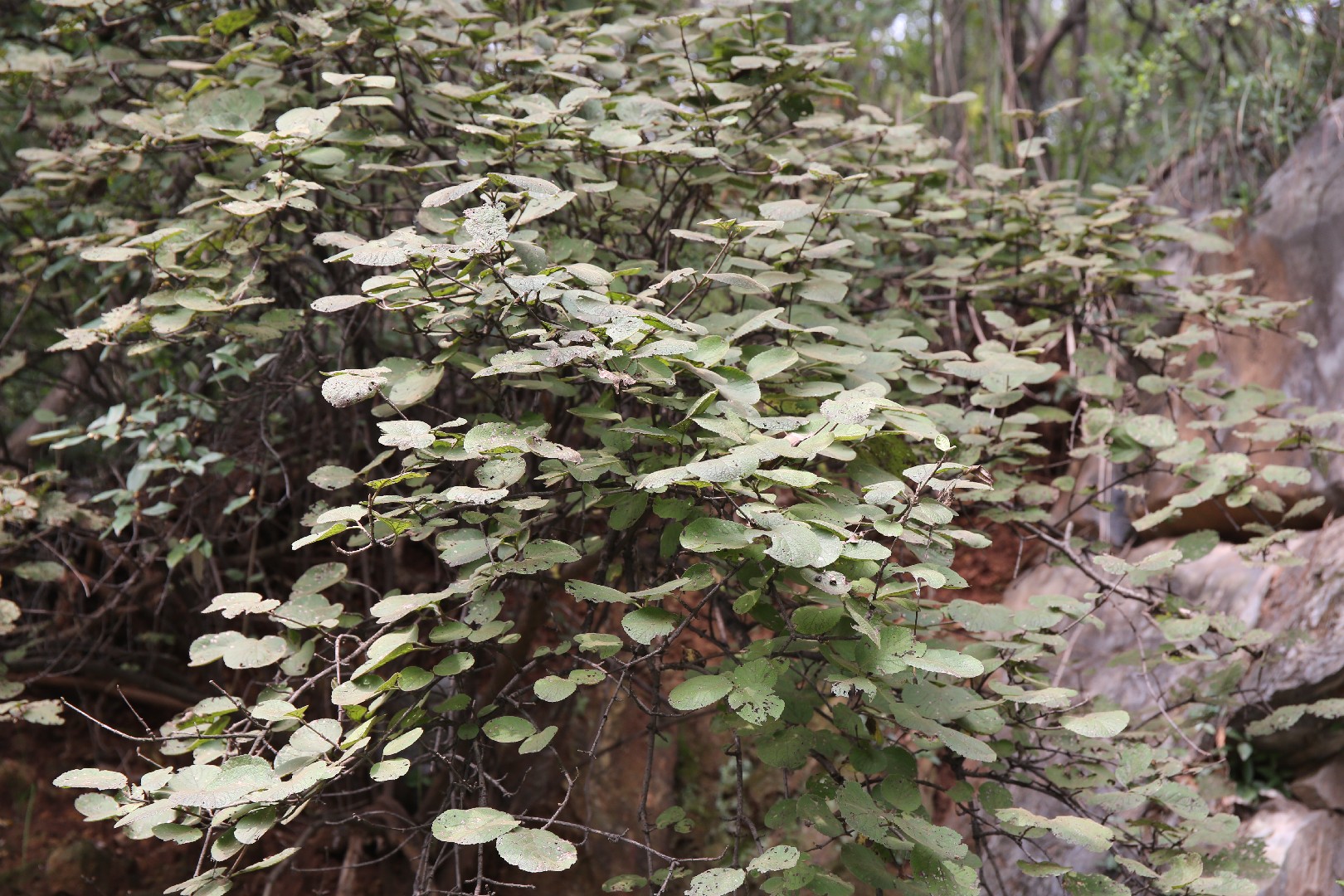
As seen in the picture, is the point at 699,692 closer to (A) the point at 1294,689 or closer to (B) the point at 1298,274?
(A) the point at 1294,689

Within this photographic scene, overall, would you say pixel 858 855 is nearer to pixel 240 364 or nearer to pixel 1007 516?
pixel 1007 516

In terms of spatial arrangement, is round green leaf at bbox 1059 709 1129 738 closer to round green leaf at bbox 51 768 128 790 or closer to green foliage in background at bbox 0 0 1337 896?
green foliage in background at bbox 0 0 1337 896

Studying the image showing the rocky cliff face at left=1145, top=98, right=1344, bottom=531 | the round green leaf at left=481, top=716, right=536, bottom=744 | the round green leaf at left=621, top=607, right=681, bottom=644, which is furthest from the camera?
the rocky cliff face at left=1145, top=98, right=1344, bottom=531

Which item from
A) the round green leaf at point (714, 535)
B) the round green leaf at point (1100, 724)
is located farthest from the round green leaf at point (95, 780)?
the round green leaf at point (1100, 724)

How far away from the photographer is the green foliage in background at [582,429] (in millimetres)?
1365

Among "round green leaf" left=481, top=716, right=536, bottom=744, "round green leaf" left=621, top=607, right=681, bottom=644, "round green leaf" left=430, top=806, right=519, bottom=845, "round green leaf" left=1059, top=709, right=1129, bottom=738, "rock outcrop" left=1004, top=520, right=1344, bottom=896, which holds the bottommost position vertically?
"rock outcrop" left=1004, top=520, right=1344, bottom=896

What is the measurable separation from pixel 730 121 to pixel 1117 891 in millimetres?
1453

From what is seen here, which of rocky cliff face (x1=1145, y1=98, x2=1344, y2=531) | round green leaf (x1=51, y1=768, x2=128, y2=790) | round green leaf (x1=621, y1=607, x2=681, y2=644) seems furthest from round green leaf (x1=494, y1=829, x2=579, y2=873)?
rocky cliff face (x1=1145, y1=98, x2=1344, y2=531)

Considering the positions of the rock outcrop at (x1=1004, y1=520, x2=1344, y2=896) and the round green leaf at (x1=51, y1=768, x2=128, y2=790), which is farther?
the rock outcrop at (x1=1004, y1=520, x2=1344, y2=896)

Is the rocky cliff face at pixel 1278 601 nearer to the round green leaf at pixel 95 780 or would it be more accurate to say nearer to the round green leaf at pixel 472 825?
the round green leaf at pixel 472 825

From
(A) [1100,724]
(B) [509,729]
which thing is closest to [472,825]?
(B) [509,729]

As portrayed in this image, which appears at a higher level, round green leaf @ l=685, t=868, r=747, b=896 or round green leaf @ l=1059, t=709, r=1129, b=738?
round green leaf @ l=1059, t=709, r=1129, b=738

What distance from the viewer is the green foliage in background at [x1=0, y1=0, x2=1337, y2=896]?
1.37 metres

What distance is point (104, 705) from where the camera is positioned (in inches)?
118
